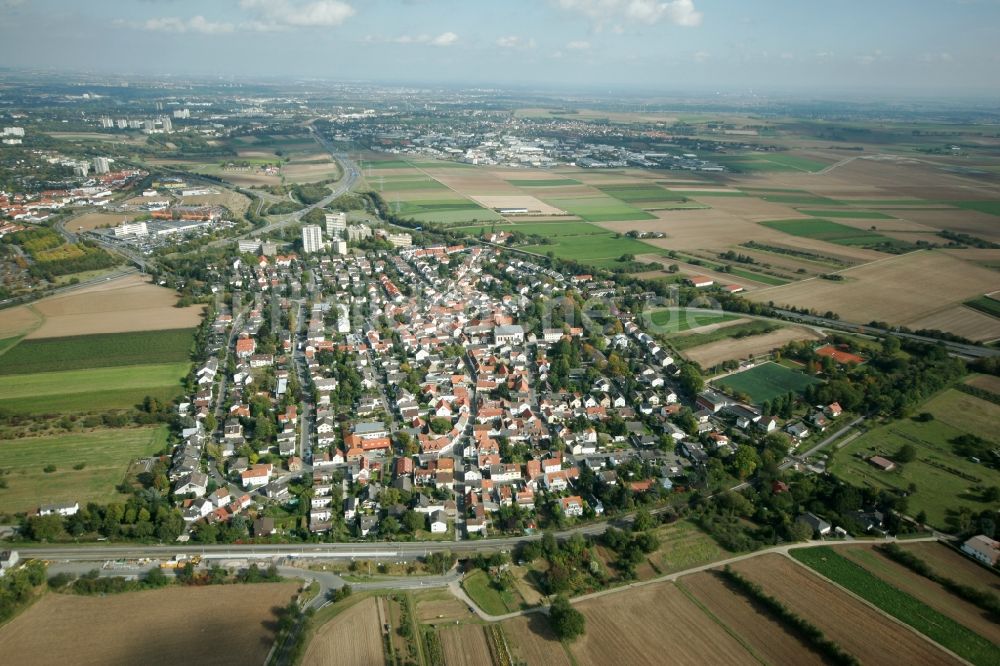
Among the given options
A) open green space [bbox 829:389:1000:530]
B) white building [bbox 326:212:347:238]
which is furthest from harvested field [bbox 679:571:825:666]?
white building [bbox 326:212:347:238]

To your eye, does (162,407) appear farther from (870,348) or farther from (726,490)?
(870,348)

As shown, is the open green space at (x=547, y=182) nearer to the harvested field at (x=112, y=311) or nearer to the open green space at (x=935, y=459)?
the harvested field at (x=112, y=311)

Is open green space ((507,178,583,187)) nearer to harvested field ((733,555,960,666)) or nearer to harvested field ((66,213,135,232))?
harvested field ((66,213,135,232))

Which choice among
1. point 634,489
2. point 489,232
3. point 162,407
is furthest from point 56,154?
point 634,489

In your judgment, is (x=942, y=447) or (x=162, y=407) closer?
(x=942, y=447)

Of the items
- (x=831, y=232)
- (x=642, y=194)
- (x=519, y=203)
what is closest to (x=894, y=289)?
(x=831, y=232)

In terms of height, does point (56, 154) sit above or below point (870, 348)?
above
